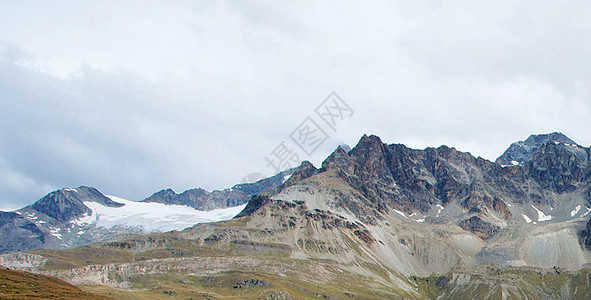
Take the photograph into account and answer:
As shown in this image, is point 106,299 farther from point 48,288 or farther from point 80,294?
point 48,288

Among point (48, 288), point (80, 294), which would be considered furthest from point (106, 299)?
point (48, 288)

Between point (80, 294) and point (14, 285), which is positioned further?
point (80, 294)

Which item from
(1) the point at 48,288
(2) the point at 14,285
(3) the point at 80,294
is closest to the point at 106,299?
(3) the point at 80,294

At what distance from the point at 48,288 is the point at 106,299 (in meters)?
19.3

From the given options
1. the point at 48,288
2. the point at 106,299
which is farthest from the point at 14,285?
the point at 106,299

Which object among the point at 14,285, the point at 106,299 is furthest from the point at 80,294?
the point at 14,285

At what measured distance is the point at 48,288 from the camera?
160625 millimetres

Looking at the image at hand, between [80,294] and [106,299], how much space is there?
30.1ft

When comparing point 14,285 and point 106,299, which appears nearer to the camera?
point 14,285

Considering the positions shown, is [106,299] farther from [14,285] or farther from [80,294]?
[14,285]

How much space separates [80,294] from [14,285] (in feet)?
68.0

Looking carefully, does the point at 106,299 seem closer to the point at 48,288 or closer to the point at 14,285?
the point at 48,288

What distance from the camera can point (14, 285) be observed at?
497 ft

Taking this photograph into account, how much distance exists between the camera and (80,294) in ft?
535
